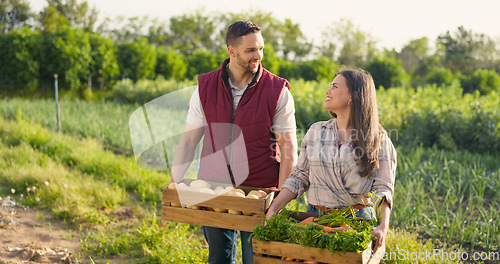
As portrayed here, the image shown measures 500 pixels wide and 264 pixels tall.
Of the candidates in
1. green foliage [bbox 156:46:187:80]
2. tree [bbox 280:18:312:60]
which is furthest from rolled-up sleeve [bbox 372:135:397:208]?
tree [bbox 280:18:312:60]

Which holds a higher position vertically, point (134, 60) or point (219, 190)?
point (134, 60)

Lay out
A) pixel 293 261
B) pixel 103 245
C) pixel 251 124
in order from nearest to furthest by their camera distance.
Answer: pixel 293 261
pixel 251 124
pixel 103 245

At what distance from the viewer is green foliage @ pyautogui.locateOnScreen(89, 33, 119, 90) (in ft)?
49.6

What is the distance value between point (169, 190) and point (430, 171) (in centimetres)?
384

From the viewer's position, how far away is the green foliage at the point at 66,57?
14.1 meters

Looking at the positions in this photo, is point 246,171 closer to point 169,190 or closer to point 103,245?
point 169,190

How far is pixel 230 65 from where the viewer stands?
7.65ft

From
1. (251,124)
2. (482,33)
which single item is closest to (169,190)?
(251,124)

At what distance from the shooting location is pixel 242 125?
2260mm

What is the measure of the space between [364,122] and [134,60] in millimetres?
15389

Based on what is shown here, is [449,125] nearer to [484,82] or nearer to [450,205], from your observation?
[450,205]

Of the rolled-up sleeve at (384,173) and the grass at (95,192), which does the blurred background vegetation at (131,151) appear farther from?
the rolled-up sleeve at (384,173)

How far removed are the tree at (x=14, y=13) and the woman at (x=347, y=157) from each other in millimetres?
30872

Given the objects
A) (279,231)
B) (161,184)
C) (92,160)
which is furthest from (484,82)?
(279,231)
